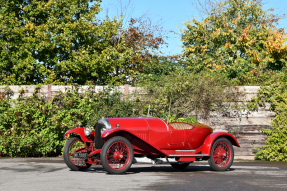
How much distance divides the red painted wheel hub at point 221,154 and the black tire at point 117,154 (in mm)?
2059

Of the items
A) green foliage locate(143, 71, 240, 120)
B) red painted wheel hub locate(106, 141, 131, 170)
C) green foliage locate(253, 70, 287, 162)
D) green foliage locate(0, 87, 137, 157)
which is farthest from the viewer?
green foliage locate(143, 71, 240, 120)

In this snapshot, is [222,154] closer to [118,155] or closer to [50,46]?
[118,155]

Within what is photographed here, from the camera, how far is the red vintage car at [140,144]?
285 inches

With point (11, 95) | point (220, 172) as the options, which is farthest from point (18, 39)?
point (220, 172)

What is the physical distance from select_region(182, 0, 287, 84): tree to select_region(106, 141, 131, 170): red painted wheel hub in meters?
8.74

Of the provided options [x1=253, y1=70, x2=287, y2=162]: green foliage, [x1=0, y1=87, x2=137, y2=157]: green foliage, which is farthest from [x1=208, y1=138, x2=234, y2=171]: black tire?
[x1=0, y1=87, x2=137, y2=157]: green foliage

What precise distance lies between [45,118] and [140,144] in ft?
17.7

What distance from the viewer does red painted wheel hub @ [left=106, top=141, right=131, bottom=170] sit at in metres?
7.17

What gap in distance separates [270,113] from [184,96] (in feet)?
9.10

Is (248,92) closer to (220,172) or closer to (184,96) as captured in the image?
(184,96)

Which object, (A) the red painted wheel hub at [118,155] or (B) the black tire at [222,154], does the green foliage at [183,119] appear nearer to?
(B) the black tire at [222,154]

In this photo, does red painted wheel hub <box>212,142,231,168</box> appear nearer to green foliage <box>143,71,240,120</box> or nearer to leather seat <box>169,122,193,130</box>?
leather seat <box>169,122,193,130</box>

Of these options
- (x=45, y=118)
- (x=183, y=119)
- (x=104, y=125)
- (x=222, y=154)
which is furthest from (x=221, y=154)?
(x=45, y=118)

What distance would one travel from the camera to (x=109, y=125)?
24.6 feet
